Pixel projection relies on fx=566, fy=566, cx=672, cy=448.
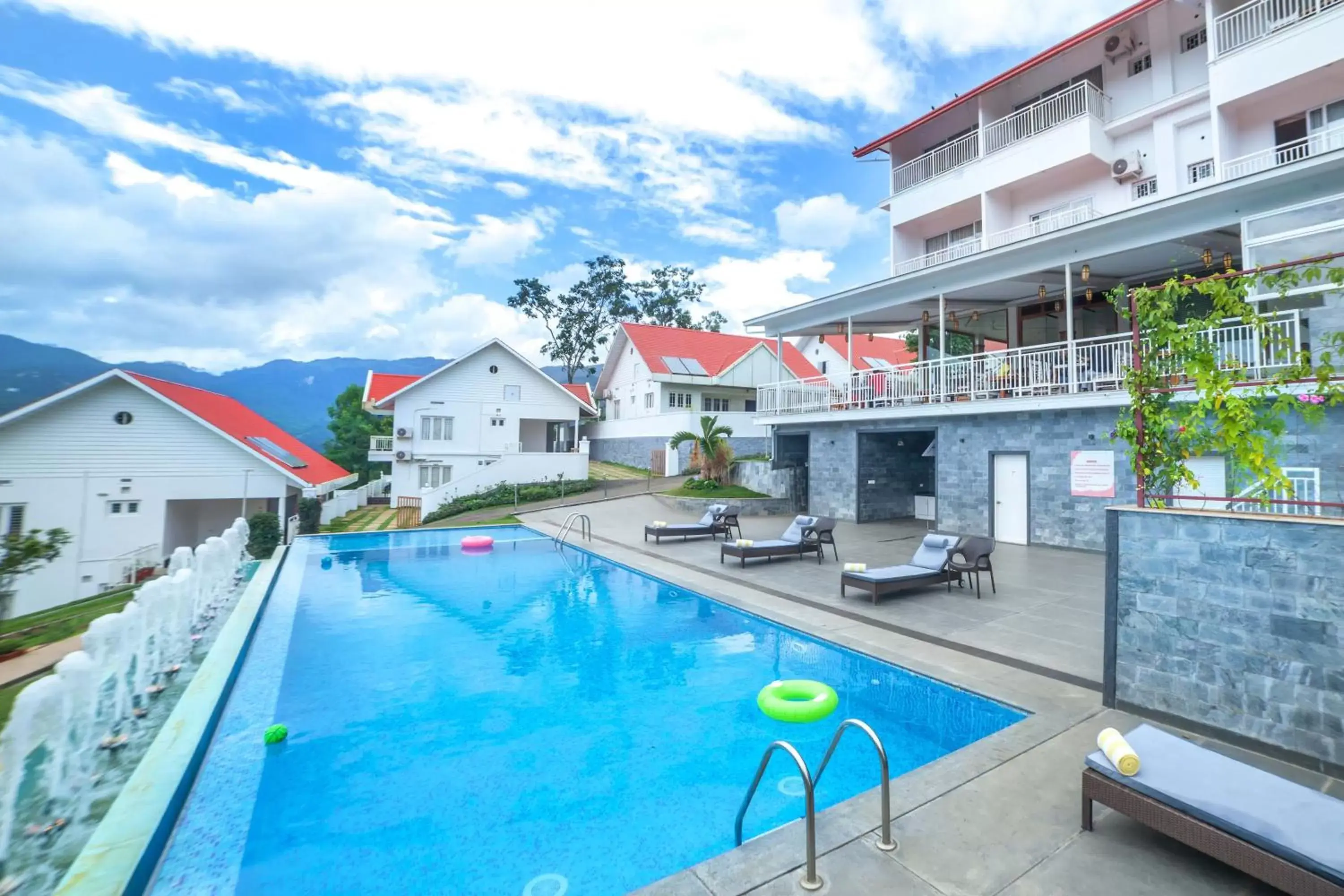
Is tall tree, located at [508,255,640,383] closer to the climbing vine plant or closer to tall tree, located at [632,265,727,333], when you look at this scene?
tall tree, located at [632,265,727,333]

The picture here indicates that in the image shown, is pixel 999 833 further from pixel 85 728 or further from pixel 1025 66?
pixel 1025 66

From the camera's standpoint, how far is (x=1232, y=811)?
2859mm

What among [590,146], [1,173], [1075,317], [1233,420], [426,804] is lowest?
[426,804]

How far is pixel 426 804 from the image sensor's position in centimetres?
437

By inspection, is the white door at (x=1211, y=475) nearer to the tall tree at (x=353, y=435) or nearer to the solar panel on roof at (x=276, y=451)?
the solar panel on roof at (x=276, y=451)

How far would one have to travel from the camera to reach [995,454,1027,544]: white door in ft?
44.6

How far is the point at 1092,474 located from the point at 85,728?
52.4 feet

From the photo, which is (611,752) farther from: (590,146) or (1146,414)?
(590,146)

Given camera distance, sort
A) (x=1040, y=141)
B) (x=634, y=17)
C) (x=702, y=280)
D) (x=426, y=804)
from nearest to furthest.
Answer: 1. (x=426, y=804)
2. (x=634, y=17)
3. (x=1040, y=141)
4. (x=702, y=280)

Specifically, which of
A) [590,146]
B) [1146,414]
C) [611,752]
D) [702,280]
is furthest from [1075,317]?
[702,280]

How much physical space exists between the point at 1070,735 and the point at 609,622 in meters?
6.20

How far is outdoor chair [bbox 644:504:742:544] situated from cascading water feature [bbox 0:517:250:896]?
33.3ft

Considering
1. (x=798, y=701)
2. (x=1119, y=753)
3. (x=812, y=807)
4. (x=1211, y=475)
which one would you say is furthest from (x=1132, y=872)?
(x=1211, y=475)

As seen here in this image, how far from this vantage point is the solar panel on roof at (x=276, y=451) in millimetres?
19828
